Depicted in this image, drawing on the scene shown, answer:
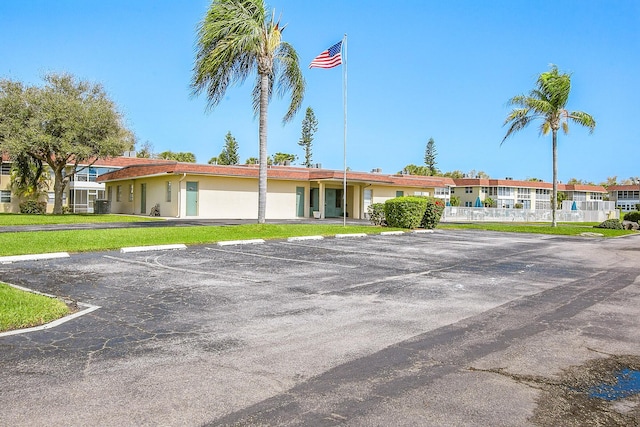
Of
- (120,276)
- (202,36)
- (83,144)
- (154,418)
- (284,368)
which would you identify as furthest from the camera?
(83,144)

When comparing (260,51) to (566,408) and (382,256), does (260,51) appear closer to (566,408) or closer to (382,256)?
(382,256)

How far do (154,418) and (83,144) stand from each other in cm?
3487

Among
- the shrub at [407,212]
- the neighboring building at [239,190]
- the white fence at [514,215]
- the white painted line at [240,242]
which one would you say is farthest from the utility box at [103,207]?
the white fence at [514,215]

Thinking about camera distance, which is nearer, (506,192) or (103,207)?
(103,207)

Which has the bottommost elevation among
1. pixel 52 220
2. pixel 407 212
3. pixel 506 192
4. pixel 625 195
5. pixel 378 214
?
pixel 52 220

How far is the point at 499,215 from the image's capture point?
162 feet

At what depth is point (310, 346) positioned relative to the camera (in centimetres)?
532

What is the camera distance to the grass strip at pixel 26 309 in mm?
5973

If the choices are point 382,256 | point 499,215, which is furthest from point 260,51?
point 499,215

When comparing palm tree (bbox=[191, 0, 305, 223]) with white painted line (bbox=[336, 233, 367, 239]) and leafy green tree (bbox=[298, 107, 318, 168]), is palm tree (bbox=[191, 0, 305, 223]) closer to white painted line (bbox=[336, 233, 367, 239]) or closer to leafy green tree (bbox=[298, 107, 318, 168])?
white painted line (bbox=[336, 233, 367, 239])

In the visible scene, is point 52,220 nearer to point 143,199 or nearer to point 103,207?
point 143,199

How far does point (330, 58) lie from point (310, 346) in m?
20.0

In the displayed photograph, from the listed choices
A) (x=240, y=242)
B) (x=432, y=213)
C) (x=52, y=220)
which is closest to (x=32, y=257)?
(x=240, y=242)

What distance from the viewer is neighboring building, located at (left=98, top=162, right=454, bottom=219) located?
33.4m
